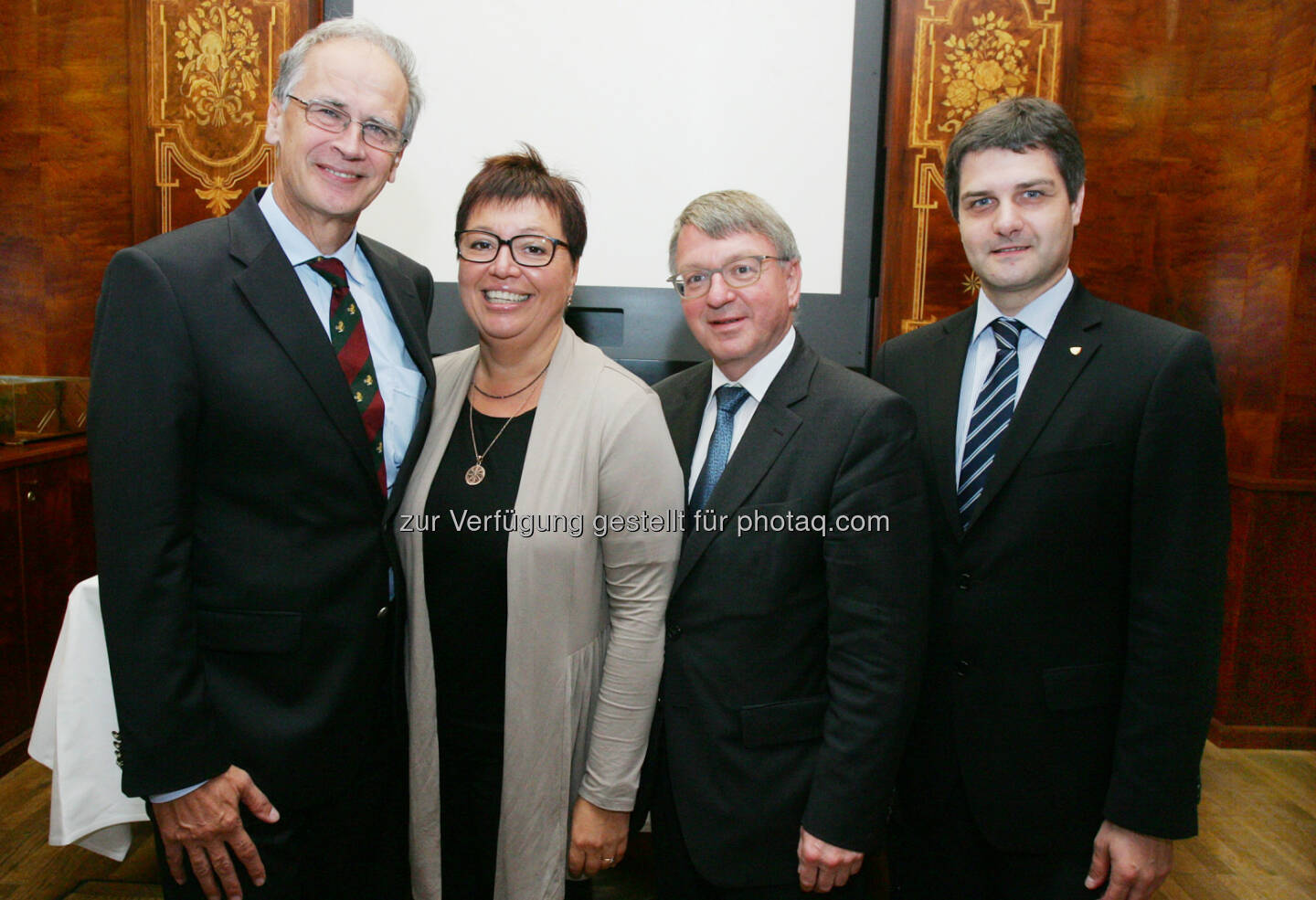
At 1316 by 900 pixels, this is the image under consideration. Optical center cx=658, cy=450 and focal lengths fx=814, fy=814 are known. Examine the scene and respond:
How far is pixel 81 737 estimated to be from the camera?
170 cm

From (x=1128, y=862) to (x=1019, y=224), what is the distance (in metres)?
1.03

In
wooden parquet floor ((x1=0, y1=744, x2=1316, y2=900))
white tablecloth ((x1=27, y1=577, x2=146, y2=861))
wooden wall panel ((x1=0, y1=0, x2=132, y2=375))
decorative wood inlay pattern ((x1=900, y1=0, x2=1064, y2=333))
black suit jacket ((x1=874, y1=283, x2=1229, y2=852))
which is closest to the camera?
black suit jacket ((x1=874, y1=283, x2=1229, y2=852))

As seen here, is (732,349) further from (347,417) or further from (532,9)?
(532,9)

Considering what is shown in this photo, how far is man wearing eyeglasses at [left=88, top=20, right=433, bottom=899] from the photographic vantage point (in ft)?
3.69

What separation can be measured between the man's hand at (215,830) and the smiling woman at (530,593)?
257 mm

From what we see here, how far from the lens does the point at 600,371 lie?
144 cm

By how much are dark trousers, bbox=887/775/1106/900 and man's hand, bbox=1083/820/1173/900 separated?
3 centimetres

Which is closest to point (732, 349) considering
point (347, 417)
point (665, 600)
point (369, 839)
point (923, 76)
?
point (665, 600)

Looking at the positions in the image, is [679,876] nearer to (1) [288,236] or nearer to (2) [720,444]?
(2) [720,444]

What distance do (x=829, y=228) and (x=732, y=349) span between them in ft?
5.72

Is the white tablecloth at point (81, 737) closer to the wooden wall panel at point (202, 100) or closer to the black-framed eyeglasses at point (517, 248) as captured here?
the black-framed eyeglasses at point (517, 248)

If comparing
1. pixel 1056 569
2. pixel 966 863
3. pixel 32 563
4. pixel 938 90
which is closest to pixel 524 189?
pixel 1056 569

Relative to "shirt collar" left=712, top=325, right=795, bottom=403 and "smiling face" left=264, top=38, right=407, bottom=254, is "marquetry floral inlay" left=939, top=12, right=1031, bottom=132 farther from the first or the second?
"smiling face" left=264, top=38, right=407, bottom=254

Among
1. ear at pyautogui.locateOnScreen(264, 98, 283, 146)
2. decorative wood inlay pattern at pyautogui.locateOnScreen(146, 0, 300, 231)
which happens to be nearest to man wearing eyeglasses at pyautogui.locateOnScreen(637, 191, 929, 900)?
ear at pyautogui.locateOnScreen(264, 98, 283, 146)
